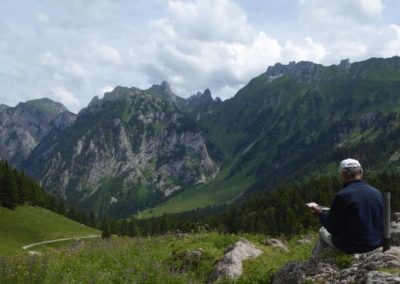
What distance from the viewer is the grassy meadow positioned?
12.8m

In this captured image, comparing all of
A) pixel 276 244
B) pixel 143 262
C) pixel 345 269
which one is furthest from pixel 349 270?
pixel 276 244

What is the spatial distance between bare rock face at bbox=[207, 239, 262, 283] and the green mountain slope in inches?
2513

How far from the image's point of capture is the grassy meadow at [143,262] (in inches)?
505

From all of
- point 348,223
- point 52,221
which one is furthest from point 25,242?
point 348,223

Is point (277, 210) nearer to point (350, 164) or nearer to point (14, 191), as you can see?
point (14, 191)

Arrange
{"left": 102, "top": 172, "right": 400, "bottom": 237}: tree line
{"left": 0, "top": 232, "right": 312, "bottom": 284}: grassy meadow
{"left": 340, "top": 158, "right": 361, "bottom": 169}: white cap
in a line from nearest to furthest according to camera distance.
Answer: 1. {"left": 340, "top": 158, "right": 361, "bottom": 169}: white cap
2. {"left": 0, "top": 232, "right": 312, "bottom": 284}: grassy meadow
3. {"left": 102, "top": 172, "right": 400, "bottom": 237}: tree line

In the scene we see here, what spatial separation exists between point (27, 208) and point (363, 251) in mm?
95974

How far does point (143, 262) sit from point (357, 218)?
7.49 m

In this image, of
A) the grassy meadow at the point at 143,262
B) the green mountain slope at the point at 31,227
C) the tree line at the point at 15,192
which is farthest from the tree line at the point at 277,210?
the grassy meadow at the point at 143,262

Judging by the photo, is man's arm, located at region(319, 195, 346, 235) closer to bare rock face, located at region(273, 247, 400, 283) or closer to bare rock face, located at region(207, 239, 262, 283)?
bare rock face, located at region(273, 247, 400, 283)

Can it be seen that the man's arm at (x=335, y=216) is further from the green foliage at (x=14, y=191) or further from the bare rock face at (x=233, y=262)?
the green foliage at (x=14, y=191)

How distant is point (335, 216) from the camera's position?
1095 centimetres

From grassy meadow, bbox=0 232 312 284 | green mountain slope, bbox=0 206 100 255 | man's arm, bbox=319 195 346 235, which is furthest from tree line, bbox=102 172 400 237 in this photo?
man's arm, bbox=319 195 346 235

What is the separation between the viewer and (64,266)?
15.5 meters
